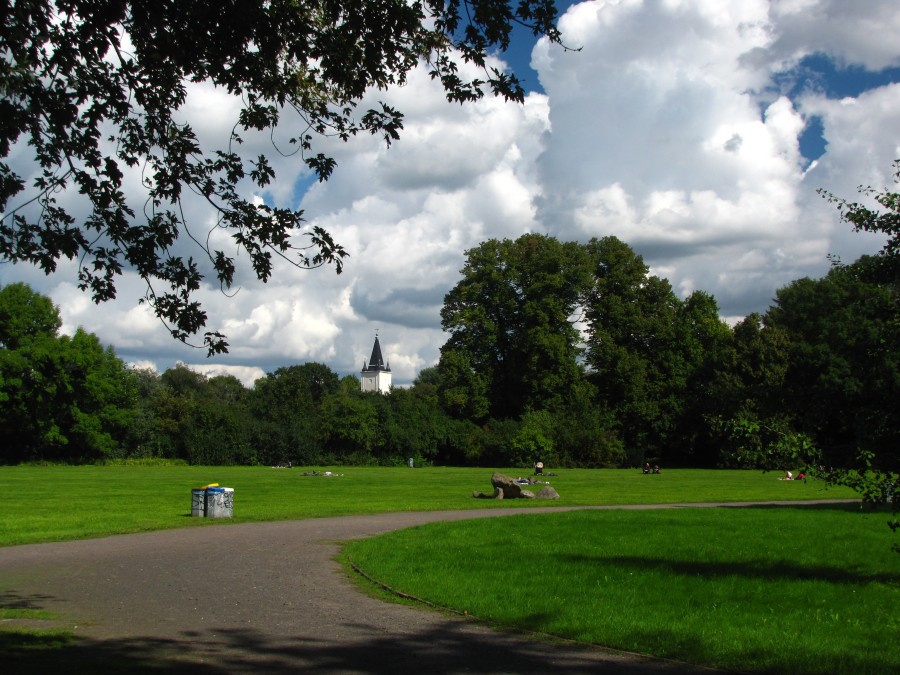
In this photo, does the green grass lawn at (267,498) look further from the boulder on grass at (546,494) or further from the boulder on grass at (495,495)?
the boulder on grass at (495,495)

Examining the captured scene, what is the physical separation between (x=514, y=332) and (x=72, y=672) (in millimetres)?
65953

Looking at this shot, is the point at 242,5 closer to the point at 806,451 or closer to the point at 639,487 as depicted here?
the point at 806,451

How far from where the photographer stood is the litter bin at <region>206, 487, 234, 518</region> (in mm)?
23188

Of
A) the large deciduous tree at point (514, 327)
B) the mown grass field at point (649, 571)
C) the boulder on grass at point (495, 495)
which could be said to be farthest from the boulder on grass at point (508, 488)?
the large deciduous tree at point (514, 327)

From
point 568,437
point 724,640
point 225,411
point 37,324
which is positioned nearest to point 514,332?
point 568,437

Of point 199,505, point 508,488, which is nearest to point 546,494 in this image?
point 508,488

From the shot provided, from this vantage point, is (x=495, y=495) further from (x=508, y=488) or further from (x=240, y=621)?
(x=240, y=621)

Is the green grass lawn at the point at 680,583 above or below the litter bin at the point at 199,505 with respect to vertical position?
below

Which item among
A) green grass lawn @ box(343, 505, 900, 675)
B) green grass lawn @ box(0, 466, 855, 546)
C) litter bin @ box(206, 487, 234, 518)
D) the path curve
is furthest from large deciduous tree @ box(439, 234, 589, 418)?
the path curve

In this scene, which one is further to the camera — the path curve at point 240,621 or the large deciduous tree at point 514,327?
the large deciduous tree at point 514,327

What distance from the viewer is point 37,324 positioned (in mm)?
72938

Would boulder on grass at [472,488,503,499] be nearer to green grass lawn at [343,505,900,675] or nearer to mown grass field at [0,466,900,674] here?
mown grass field at [0,466,900,674]

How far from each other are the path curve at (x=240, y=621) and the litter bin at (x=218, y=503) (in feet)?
21.1

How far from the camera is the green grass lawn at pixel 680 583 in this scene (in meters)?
8.59
